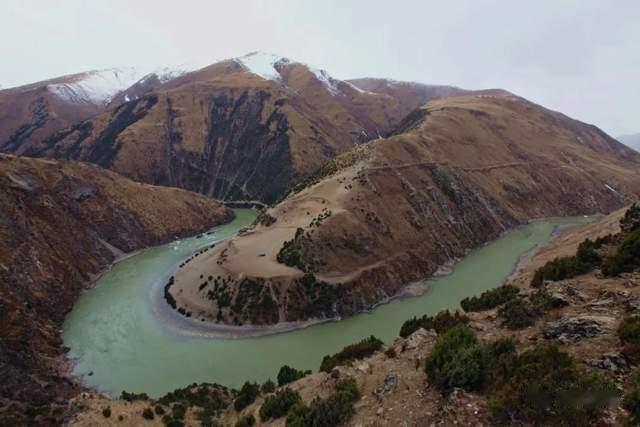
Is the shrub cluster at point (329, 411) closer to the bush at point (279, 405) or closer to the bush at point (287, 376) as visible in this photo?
the bush at point (279, 405)

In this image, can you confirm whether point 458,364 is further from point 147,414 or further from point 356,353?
point 147,414

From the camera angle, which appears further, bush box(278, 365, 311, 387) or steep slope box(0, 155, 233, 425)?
steep slope box(0, 155, 233, 425)

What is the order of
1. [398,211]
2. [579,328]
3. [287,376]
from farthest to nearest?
[398,211], [287,376], [579,328]

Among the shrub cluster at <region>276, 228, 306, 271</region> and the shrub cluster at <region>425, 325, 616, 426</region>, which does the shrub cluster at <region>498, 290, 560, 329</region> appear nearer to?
the shrub cluster at <region>425, 325, 616, 426</region>

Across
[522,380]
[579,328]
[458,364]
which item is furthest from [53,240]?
[579,328]

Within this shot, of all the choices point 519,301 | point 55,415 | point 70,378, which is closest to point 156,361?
point 70,378

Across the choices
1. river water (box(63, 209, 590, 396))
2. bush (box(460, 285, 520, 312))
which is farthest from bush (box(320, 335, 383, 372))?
river water (box(63, 209, 590, 396))
